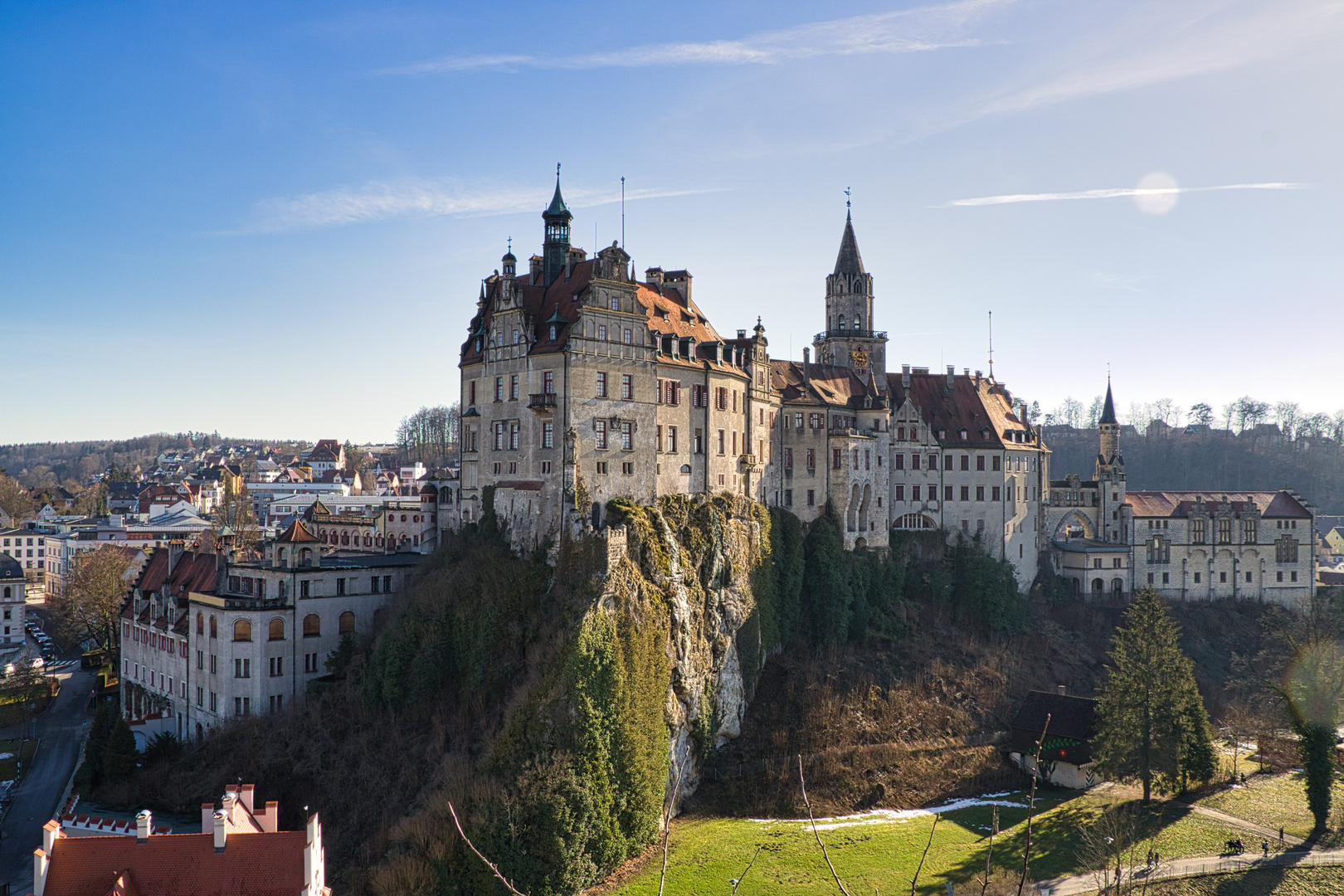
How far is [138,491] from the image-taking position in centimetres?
17012

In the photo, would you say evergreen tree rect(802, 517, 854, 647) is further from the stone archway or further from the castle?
the stone archway

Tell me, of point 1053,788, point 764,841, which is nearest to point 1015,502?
point 1053,788

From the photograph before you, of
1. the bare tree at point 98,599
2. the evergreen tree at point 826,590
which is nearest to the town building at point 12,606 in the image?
the bare tree at point 98,599

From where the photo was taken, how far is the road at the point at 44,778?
50.5 meters

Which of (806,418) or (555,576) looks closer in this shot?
(555,576)

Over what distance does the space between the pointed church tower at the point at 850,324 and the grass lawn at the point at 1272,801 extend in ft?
136

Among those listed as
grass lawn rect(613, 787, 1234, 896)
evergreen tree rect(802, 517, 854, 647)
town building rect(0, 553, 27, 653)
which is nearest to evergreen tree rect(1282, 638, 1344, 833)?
grass lawn rect(613, 787, 1234, 896)

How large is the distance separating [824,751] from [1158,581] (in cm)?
4532

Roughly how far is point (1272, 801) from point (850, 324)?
157ft

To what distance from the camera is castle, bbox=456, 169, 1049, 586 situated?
56000 millimetres

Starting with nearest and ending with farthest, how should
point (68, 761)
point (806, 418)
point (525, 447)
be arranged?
point (525, 447) < point (68, 761) < point (806, 418)

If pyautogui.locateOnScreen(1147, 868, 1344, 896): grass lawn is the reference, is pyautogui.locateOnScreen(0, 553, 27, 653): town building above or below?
above

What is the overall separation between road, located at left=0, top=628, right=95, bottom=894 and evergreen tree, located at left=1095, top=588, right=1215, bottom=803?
57.7 m

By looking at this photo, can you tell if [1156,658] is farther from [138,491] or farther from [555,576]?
[138,491]
